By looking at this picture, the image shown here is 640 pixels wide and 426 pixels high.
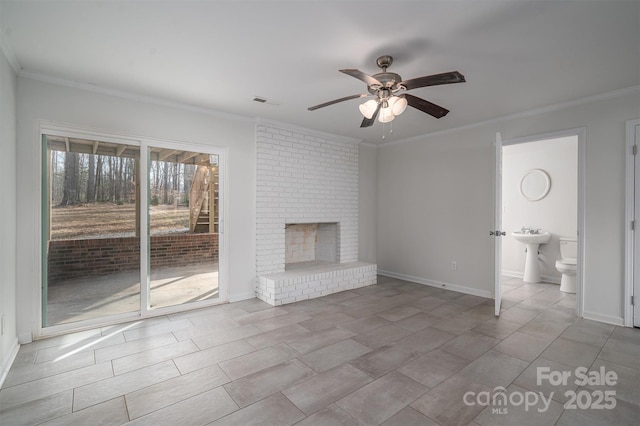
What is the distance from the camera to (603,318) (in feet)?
11.0

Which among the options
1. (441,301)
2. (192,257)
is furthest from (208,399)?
(441,301)

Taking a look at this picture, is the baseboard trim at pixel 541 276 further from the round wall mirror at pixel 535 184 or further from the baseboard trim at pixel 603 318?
the baseboard trim at pixel 603 318

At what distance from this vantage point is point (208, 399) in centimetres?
196

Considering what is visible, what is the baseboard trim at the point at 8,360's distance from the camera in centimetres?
219

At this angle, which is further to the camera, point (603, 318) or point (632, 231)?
point (603, 318)

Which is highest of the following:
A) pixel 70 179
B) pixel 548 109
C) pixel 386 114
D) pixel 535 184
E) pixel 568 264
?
pixel 548 109

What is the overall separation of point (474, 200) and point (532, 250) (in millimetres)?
1787

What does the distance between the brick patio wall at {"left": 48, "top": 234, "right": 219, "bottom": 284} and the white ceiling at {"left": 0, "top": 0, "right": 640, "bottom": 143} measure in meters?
1.68

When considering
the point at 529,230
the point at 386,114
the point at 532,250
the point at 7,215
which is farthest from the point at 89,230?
the point at 529,230

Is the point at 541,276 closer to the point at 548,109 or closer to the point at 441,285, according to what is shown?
the point at 441,285

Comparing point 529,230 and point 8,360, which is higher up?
point 529,230

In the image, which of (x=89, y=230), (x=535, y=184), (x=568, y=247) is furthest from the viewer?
(x=535, y=184)

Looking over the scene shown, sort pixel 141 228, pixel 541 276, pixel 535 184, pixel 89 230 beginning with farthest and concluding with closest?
pixel 535 184, pixel 541 276, pixel 141 228, pixel 89 230

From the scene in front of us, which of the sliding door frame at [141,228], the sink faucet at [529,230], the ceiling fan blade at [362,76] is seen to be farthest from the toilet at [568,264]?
the sliding door frame at [141,228]
